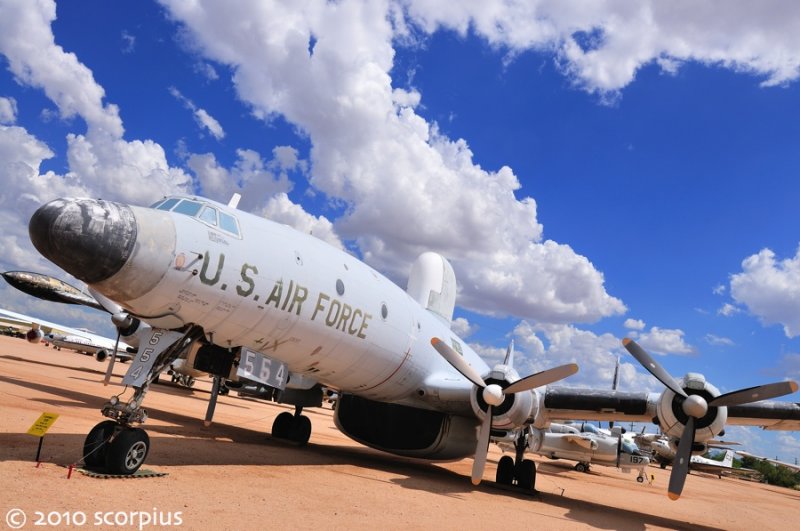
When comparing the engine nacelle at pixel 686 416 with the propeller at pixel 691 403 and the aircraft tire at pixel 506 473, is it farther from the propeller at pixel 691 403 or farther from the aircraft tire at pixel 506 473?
the aircraft tire at pixel 506 473

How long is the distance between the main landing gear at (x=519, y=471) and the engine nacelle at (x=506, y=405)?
3315mm

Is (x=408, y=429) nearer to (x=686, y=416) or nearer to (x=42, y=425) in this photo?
(x=686, y=416)

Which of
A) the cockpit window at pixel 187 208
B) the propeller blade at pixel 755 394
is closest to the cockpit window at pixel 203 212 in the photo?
the cockpit window at pixel 187 208

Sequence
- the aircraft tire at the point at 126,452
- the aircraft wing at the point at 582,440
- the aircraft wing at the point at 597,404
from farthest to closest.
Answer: the aircraft wing at the point at 582,440, the aircraft wing at the point at 597,404, the aircraft tire at the point at 126,452

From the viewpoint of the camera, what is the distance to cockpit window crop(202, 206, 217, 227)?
930 cm

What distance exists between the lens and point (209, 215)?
9430 mm

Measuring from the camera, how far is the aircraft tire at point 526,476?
15789 millimetres

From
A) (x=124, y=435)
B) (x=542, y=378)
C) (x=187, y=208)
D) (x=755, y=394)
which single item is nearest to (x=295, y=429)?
(x=542, y=378)

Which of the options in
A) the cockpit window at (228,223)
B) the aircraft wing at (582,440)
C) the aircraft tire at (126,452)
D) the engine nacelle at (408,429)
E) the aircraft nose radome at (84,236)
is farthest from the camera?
the aircraft wing at (582,440)

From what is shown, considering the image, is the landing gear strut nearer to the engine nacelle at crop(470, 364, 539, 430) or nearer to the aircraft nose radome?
the aircraft nose radome

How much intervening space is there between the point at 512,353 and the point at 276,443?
306 inches

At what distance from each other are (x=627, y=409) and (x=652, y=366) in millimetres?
1599

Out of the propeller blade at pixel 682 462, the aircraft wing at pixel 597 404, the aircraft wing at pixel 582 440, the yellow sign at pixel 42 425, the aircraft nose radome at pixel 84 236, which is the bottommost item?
the yellow sign at pixel 42 425

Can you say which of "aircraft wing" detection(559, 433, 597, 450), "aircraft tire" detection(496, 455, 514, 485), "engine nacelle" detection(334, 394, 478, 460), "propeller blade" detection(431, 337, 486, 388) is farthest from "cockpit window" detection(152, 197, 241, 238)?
"aircraft wing" detection(559, 433, 597, 450)
